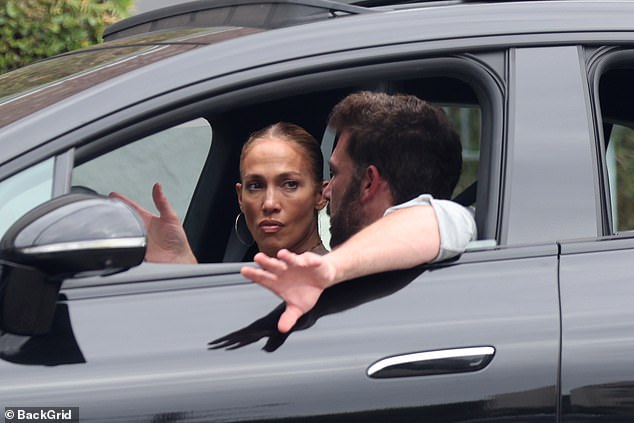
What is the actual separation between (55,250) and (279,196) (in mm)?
1167

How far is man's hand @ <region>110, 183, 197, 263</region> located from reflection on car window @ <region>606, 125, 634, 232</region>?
40.3 inches

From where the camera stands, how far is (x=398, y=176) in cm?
274

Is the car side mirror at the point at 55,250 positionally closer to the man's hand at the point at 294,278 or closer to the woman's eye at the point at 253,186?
the man's hand at the point at 294,278

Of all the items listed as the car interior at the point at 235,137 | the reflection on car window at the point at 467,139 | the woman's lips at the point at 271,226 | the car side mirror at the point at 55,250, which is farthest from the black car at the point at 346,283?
the car interior at the point at 235,137

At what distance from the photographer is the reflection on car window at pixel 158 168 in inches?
166

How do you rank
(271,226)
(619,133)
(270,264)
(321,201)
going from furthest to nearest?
(619,133)
(321,201)
(271,226)
(270,264)

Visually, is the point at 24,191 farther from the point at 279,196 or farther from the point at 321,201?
the point at 321,201

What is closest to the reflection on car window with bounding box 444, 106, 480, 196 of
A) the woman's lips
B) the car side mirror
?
the woman's lips

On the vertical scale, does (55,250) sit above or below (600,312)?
above

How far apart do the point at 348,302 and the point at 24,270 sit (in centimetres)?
59

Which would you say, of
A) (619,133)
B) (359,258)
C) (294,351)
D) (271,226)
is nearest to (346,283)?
(359,258)

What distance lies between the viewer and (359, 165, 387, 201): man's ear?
276 centimetres

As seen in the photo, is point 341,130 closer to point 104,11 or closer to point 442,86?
point 442,86

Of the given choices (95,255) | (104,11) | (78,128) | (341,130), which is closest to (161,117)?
(78,128)
